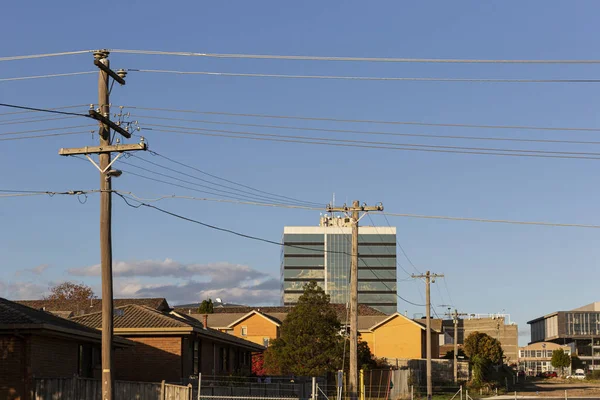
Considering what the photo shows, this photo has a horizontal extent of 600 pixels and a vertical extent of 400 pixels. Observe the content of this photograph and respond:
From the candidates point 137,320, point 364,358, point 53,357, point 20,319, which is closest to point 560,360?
point 364,358

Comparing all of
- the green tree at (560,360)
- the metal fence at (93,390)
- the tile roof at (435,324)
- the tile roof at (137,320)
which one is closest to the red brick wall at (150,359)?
the tile roof at (137,320)

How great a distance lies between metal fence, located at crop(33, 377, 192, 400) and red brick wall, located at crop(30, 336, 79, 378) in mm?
814

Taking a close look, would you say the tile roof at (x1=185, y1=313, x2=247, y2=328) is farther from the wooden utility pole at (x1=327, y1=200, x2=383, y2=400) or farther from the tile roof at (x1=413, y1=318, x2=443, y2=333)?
the wooden utility pole at (x1=327, y1=200, x2=383, y2=400)

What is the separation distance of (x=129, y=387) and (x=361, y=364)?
36176 millimetres

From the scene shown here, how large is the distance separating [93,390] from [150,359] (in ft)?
Answer: 39.7

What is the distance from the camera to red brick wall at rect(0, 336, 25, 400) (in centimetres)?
2792

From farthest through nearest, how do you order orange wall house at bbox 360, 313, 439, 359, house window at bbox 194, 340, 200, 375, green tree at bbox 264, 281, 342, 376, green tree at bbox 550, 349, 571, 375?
green tree at bbox 550, 349, 571, 375 < orange wall house at bbox 360, 313, 439, 359 < green tree at bbox 264, 281, 342, 376 < house window at bbox 194, 340, 200, 375

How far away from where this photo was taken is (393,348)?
97.8 m

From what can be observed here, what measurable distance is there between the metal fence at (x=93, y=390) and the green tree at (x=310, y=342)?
80.1 feet

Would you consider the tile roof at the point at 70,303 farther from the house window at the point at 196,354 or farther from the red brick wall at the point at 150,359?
the red brick wall at the point at 150,359

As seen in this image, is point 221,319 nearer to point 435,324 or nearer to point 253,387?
point 435,324

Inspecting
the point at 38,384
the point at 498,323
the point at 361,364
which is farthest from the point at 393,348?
the point at 498,323

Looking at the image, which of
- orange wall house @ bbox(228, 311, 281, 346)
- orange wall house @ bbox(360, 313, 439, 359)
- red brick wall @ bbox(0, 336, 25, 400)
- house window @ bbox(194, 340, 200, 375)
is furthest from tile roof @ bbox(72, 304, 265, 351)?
orange wall house @ bbox(360, 313, 439, 359)

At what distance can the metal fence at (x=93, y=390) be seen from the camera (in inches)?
1090
